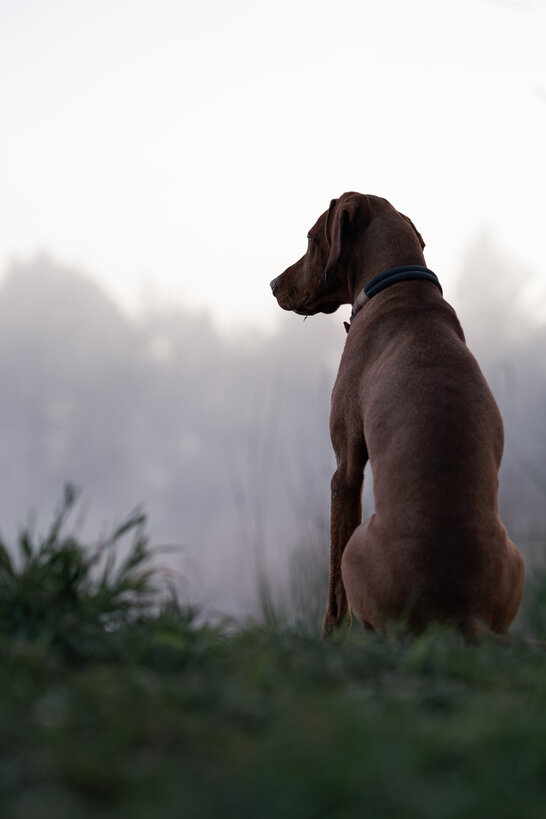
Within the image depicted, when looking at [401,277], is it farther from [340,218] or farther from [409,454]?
[409,454]

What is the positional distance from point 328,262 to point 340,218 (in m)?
0.32

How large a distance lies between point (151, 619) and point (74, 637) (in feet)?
1.68

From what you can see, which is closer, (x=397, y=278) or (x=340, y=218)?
(x=397, y=278)

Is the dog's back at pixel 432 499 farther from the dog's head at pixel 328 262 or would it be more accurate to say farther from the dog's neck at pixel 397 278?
the dog's head at pixel 328 262

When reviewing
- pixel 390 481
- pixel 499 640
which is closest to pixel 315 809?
pixel 499 640

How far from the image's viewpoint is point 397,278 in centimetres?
550

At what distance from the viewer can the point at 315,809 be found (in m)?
1.40

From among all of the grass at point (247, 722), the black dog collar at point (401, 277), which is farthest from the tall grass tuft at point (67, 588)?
the black dog collar at point (401, 277)

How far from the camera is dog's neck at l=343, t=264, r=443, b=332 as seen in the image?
550 centimetres

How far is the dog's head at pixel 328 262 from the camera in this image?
5805 mm

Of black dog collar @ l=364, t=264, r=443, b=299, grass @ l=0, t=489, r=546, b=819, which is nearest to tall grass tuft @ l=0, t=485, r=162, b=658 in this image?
grass @ l=0, t=489, r=546, b=819

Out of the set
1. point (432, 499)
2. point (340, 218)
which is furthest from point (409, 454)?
point (340, 218)

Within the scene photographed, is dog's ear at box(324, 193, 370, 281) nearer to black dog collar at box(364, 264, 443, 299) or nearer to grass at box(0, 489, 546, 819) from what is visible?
black dog collar at box(364, 264, 443, 299)

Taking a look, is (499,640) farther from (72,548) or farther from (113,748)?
(113,748)
